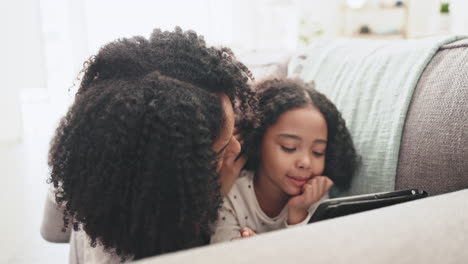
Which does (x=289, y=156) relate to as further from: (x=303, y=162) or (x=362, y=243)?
(x=362, y=243)

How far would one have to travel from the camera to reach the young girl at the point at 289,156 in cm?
94

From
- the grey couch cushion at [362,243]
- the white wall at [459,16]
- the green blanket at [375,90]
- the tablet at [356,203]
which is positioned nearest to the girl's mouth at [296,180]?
the green blanket at [375,90]

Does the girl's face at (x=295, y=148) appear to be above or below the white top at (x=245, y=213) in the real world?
above

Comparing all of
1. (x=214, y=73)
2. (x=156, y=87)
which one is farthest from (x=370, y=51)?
(x=156, y=87)

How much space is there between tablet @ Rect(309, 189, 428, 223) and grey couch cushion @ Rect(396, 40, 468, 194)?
6 cm

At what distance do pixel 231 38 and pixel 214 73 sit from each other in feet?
10.2

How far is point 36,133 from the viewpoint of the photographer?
2.74 meters

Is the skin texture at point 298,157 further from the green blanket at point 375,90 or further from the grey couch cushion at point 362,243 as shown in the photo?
the grey couch cushion at point 362,243

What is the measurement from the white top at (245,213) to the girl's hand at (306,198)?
0.6 inches

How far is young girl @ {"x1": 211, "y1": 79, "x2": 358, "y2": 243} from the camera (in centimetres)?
94

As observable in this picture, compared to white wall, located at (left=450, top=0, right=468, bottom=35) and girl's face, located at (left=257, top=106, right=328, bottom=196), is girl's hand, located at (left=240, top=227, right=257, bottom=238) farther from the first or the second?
white wall, located at (left=450, top=0, right=468, bottom=35)

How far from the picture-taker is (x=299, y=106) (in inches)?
37.7

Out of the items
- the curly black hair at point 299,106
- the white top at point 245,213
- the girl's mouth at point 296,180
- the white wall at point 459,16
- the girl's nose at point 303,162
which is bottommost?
the white top at point 245,213

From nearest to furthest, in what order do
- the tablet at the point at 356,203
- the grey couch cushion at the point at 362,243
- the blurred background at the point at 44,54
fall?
the grey couch cushion at the point at 362,243 < the tablet at the point at 356,203 < the blurred background at the point at 44,54
